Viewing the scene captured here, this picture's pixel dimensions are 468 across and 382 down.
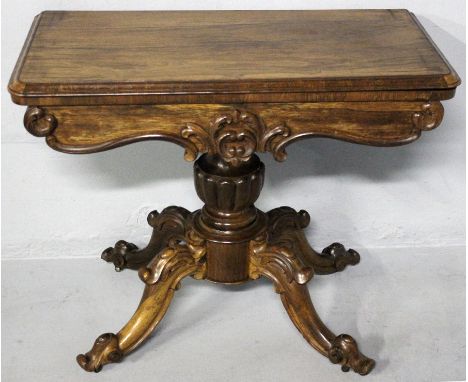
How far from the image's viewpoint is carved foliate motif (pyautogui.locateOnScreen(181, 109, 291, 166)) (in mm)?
1542

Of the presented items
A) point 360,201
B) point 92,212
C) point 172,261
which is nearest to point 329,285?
point 360,201

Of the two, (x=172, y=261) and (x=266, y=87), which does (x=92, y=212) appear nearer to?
(x=172, y=261)

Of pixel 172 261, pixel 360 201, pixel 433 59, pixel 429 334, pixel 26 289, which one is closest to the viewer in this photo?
pixel 433 59

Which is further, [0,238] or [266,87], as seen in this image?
[0,238]

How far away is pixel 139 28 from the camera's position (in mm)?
1737

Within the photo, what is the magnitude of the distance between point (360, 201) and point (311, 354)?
55cm

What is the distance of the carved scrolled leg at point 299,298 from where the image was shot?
1847 mm

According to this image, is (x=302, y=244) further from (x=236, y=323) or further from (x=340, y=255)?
(x=236, y=323)

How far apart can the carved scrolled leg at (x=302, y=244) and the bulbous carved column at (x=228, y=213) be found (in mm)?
82

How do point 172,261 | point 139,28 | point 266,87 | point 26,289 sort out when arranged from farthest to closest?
point 26,289 → point 172,261 → point 139,28 → point 266,87

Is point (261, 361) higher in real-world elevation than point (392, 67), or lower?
lower

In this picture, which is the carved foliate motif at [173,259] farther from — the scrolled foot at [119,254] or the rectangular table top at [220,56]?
the rectangular table top at [220,56]

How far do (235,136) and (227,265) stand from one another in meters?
0.44

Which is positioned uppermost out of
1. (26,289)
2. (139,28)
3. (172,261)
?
(139,28)
